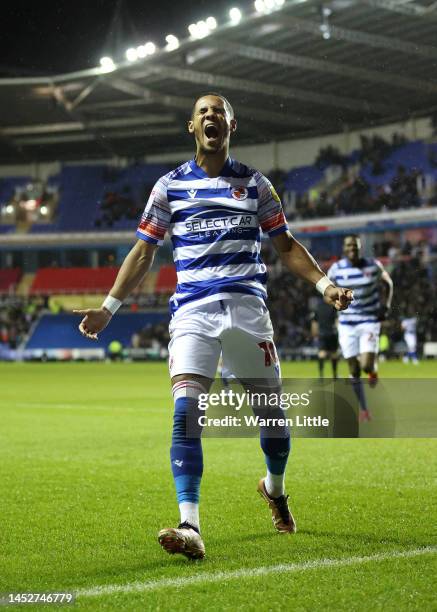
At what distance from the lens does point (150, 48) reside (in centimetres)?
4006

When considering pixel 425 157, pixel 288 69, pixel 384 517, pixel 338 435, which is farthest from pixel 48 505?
pixel 425 157

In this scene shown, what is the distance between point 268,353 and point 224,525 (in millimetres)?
1146

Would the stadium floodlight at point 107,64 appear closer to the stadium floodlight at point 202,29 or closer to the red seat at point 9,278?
the stadium floodlight at point 202,29

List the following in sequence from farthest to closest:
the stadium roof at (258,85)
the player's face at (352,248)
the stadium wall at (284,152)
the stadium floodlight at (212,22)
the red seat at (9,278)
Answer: the red seat at (9,278) < the stadium wall at (284,152) < the stadium floodlight at (212,22) < the stadium roof at (258,85) < the player's face at (352,248)

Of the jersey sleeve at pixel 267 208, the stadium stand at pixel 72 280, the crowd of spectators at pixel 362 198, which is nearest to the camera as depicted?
the jersey sleeve at pixel 267 208

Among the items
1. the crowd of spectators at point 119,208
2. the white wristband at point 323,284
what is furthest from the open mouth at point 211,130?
the crowd of spectators at point 119,208

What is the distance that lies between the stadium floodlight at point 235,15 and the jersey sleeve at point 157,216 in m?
31.3

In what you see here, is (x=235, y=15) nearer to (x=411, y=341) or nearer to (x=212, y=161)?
(x=411, y=341)

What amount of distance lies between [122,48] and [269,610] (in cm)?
4332

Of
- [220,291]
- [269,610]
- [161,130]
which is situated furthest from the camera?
[161,130]

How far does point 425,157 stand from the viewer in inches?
1702

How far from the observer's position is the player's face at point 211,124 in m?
5.15

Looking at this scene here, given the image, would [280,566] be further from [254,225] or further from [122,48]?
[122,48]

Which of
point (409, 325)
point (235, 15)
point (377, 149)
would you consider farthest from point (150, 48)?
point (409, 325)
